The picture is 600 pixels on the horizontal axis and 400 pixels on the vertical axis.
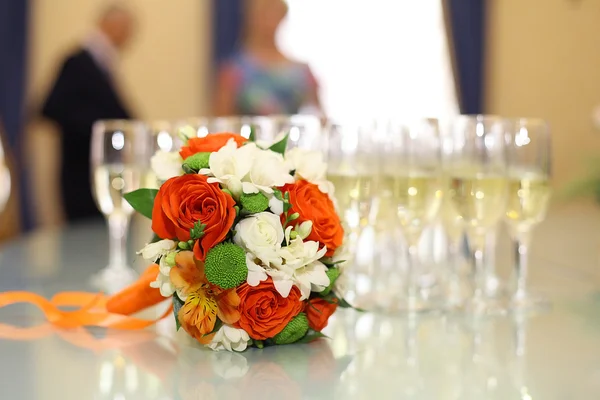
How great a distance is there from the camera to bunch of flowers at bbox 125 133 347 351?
0.98m

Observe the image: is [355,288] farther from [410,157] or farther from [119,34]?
[119,34]

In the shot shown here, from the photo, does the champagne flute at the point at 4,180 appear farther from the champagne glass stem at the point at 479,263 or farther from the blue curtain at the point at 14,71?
the blue curtain at the point at 14,71

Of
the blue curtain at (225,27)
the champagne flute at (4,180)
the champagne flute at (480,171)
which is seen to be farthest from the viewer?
the blue curtain at (225,27)

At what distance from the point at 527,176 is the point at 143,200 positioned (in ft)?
2.13

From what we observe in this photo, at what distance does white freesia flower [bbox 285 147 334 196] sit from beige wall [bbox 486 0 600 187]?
15.6 feet

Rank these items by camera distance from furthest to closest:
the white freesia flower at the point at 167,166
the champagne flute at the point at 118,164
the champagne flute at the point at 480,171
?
1. the champagne flute at the point at 118,164
2. the champagne flute at the point at 480,171
3. the white freesia flower at the point at 167,166

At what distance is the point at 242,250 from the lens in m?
0.99

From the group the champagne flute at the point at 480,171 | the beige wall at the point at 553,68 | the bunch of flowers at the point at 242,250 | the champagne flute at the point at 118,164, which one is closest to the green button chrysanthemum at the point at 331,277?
the bunch of flowers at the point at 242,250

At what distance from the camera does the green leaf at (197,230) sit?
3.18 ft

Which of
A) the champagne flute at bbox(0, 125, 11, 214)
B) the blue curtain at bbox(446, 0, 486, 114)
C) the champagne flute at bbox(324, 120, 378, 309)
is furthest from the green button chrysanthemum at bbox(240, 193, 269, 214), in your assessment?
the blue curtain at bbox(446, 0, 486, 114)

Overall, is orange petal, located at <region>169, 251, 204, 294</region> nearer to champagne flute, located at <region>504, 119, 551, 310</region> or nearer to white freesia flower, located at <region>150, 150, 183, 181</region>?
white freesia flower, located at <region>150, 150, 183, 181</region>

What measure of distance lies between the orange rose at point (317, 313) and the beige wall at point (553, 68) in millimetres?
4824

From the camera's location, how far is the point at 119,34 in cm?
435

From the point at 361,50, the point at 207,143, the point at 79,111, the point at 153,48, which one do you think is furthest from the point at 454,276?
the point at 153,48
